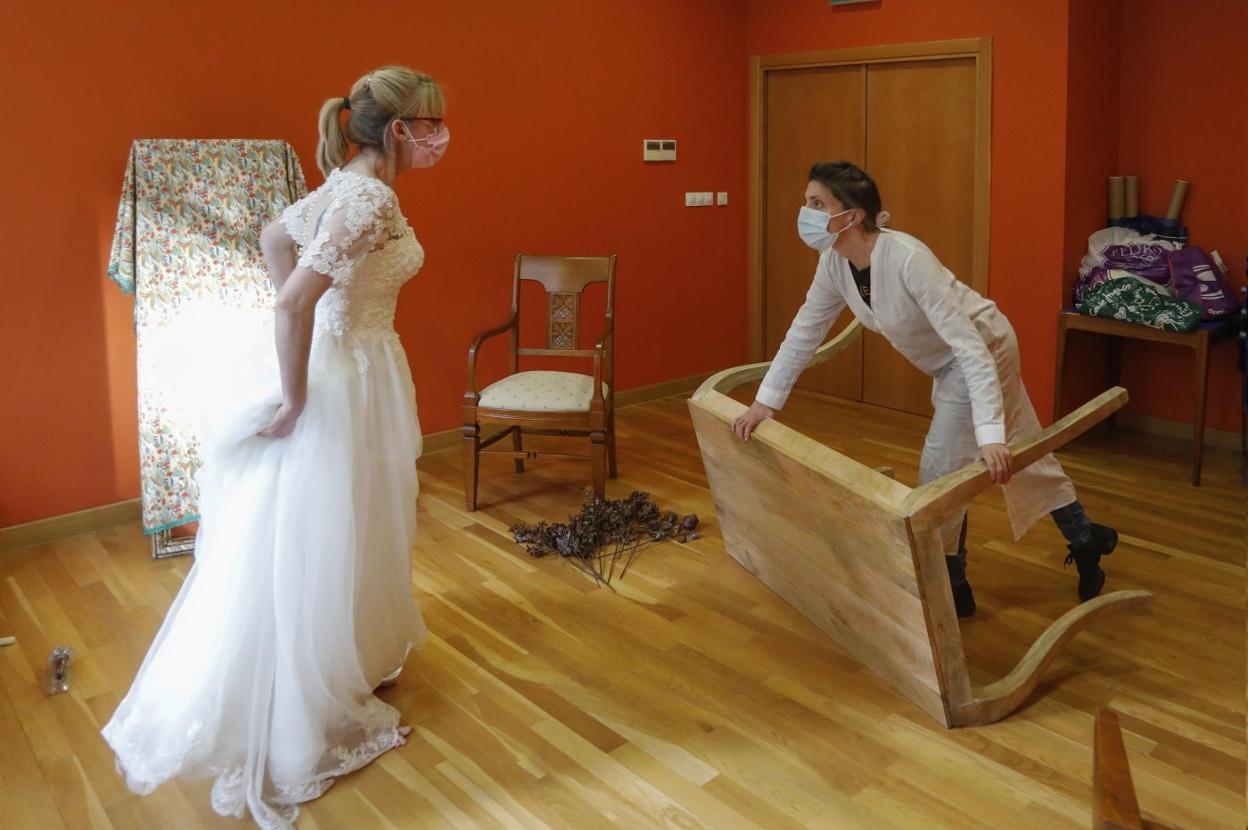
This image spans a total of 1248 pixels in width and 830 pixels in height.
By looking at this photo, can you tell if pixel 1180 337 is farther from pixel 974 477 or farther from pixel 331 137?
pixel 331 137

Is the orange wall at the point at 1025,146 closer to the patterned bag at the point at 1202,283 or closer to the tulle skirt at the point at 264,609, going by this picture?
the patterned bag at the point at 1202,283

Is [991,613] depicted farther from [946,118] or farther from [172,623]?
[946,118]

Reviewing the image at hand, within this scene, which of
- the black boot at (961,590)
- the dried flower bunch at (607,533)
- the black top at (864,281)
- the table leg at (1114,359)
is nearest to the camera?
the black top at (864,281)

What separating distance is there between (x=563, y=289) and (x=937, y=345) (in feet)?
6.84

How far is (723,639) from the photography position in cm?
340

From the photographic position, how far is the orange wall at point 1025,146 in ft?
16.4

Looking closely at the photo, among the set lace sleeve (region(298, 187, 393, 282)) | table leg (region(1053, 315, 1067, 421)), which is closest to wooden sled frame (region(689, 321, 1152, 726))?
lace sleeve (region(298, 187, 393, 282))

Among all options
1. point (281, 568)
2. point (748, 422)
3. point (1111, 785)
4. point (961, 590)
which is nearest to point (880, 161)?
point (961, 590)

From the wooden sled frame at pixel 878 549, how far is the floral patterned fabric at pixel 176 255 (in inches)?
76.7

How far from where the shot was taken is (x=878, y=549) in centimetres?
271


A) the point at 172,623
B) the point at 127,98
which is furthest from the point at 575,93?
the point at 172,623

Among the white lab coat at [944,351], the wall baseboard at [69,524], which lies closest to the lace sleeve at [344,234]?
the white lab coat at [944,351]

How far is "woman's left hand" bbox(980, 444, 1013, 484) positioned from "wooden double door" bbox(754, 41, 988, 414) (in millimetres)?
2913

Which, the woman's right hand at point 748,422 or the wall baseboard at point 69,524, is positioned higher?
the woman's right hand at point 748,422
